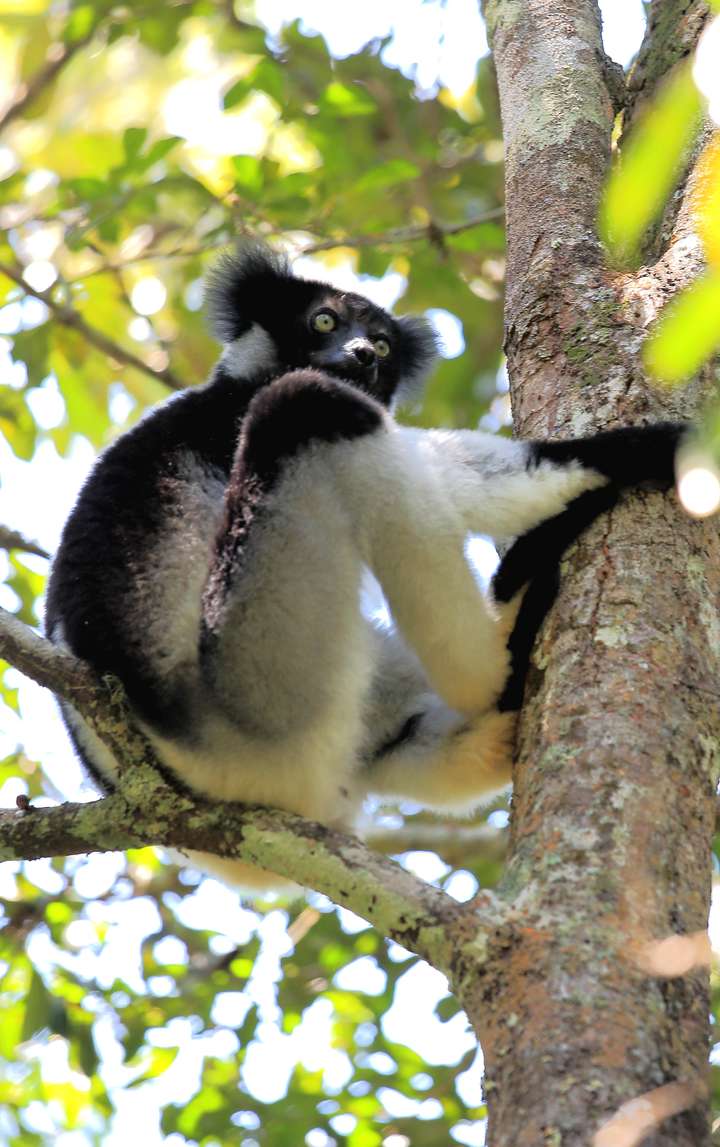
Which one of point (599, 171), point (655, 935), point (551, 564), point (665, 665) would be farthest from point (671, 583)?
point (599, 171)

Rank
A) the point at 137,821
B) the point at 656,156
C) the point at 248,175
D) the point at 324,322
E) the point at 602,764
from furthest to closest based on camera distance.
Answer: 1. the point at 248,175
2. the point at 324,322
3. the point at 137,821
4. the point at 602,764
5. the point at 656,156

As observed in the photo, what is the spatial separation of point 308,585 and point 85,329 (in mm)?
3300

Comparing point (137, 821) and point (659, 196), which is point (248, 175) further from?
Result: point (659, 196)

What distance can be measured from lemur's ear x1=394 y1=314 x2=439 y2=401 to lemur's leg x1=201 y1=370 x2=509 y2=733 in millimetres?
2000

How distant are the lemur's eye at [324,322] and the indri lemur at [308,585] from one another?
1.18 metres

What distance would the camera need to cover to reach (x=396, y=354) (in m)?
5.15

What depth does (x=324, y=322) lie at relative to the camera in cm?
465

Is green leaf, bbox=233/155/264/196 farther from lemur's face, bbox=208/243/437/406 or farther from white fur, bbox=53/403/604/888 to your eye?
white fur, bbox=53/403/604/888

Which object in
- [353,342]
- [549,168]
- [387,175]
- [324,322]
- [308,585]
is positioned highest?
[387,175]

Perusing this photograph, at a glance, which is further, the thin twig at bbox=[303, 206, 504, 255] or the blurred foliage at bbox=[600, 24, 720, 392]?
the thin twig at bbox=[303, 206, 504, 255]

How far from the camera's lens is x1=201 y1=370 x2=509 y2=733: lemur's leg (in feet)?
10.5

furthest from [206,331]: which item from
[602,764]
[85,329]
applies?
[602,764]

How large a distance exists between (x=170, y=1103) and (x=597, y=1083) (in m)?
3.53

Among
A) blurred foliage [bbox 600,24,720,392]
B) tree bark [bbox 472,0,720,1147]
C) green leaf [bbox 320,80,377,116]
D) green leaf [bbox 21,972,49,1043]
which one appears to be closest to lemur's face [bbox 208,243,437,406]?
green leaf [bbox 320,80,377,116]
